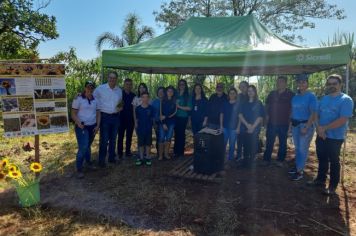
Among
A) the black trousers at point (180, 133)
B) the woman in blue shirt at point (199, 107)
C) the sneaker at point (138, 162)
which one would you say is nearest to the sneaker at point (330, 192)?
the woman in blue shirt at point (199, 107)

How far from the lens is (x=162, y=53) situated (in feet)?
19.4

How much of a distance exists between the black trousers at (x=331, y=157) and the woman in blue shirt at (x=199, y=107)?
91.4 inches

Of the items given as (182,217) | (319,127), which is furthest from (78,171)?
(319,127)

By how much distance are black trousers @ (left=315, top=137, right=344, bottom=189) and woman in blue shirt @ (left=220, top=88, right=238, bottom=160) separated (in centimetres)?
172

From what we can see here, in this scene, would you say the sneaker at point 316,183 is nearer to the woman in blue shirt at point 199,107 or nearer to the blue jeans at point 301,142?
the blue jeans at point 301,142

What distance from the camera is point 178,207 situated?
4.55 meters

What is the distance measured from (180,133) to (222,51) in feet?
7.02

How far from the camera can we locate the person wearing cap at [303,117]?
5375 mm

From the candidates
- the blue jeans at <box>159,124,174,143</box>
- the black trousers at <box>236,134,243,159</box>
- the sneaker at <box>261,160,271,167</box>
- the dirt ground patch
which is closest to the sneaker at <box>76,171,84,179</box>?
the dirt ground patch

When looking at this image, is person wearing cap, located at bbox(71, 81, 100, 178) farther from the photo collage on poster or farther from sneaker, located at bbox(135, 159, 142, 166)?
sneaker, located at bbox(135, 159, 142, 166)

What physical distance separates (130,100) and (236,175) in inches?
98.2

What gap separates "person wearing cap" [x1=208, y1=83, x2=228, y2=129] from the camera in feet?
21.5

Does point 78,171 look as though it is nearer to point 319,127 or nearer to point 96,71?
point 319,127

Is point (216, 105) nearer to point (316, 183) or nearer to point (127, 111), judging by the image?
point (127, 111)
